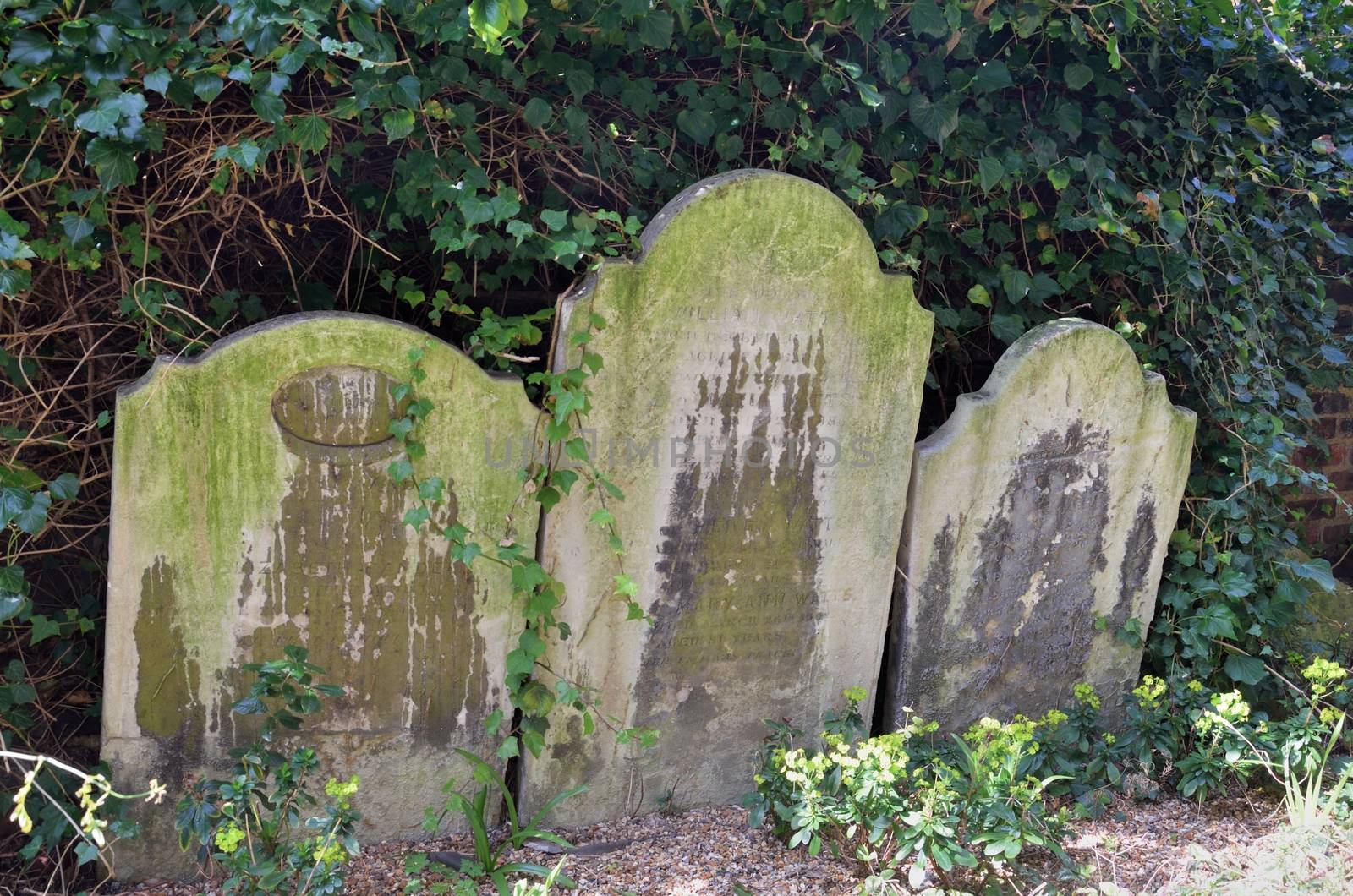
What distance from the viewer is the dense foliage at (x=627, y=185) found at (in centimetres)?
231

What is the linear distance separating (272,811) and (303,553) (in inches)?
21.5

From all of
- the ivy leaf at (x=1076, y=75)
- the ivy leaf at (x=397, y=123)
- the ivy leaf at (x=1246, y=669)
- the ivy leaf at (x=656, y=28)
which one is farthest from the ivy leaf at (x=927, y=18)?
the ivy leaf at (x=1246, y=669)

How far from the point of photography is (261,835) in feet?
7.59

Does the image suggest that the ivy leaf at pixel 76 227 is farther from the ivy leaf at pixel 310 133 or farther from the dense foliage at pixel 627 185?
the ivy leaf at pixel 310 133

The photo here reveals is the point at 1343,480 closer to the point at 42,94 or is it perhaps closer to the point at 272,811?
the point at 272,811

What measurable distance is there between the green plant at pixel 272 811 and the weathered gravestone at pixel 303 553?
116 mm

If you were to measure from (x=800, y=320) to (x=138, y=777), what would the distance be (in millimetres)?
1845

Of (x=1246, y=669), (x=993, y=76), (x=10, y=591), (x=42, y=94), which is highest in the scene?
(x=993, y=76)

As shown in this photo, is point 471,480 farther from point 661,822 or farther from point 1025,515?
point 1025,515

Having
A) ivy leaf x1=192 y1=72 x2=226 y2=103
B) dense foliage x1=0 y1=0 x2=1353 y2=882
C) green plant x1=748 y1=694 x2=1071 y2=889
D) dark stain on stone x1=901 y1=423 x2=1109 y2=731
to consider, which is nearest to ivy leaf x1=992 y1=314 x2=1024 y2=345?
dense foliage x1=0 y1=0 x2=1353 y2=882

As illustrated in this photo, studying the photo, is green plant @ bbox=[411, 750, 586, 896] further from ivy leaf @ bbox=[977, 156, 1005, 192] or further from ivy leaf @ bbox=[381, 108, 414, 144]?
ivy leaf @ bbox=[977, 156, 1005, 192]

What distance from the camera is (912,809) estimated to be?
2.53m

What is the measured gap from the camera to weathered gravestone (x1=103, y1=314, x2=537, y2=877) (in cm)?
235

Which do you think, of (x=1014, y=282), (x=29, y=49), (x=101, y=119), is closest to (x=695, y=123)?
(x=1014, y=282)
